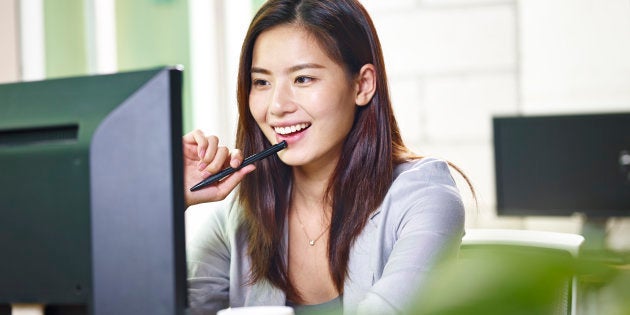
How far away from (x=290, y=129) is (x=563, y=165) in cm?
180

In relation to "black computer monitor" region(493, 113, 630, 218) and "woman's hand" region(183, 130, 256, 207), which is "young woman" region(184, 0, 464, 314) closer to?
"woman's hand" region(183, 130, 256, 207)

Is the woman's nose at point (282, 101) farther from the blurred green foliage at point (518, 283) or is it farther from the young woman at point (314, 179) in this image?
the blurred green foliage at point (518, 283)

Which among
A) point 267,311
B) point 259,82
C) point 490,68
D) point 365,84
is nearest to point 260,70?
point 259,82

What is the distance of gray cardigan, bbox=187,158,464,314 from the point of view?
134 cm

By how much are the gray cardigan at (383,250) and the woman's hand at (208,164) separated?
206 millimetres

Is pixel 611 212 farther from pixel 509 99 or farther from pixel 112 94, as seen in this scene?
pixel 112 94

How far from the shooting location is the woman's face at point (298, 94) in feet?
5.00

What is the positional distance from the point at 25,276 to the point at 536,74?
266cm

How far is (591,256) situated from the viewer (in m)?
0.24

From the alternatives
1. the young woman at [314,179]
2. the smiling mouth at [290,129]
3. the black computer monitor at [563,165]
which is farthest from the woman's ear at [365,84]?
the black computer monitor at [563,165]

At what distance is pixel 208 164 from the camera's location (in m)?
1.41

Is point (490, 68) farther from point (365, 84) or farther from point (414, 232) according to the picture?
point (414, 232)

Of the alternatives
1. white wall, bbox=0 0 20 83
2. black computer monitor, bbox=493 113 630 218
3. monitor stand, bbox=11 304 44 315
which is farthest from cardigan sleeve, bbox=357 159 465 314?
white wall, bbox=0 0 20 83

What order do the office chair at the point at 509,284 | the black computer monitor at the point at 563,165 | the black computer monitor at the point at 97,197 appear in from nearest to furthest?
1. the office chair at the point at 509,284
2. the black computer monitor at the point at 97,197
3. the black computer monitor at the point at 563,165
